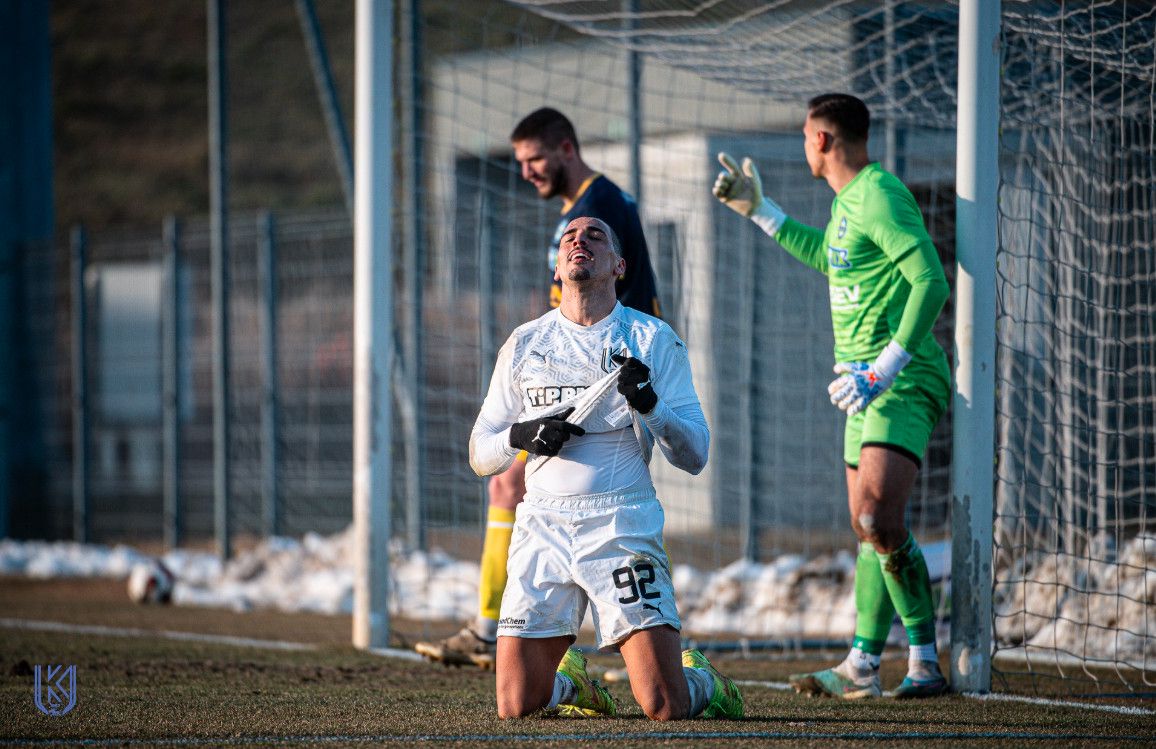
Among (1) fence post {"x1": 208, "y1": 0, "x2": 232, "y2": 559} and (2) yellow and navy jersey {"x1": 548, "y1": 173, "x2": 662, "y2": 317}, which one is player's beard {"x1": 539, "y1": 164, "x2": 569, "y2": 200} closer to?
(2) yellow and navy jersey {"x1": 548, "y1": 173, "x2": 662, "y2": 317}

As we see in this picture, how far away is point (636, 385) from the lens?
412 cm

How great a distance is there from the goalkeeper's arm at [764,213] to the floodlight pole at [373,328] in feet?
6.20

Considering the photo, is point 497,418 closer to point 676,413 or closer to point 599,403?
point 599,403

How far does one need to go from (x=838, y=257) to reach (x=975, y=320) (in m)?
0.57

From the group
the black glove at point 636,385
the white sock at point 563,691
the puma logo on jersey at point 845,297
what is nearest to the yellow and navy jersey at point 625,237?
the puma logo on jersey at point 845,297

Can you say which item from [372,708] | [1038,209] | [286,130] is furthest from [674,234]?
[286,130]

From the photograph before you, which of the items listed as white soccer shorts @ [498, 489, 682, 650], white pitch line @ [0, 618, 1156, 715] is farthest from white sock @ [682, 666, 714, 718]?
white pitch line @ [0, 618, 1156, 715]

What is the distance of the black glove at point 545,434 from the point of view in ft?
13.8

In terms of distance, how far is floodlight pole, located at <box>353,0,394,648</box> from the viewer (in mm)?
6906

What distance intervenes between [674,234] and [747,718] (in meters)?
5.76

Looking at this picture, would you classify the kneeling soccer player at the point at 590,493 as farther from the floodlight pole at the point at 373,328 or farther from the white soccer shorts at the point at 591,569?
the floodlight pole at the point at 373,328

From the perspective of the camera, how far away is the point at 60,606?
978 centimetres

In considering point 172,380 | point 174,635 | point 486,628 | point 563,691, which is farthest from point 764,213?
point 172,380

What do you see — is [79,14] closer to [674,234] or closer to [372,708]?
[674,234]
